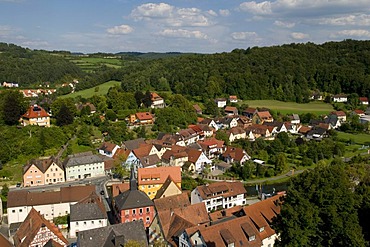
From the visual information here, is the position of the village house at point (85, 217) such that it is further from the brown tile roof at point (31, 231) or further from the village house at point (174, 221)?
the village house at point (174, 221)

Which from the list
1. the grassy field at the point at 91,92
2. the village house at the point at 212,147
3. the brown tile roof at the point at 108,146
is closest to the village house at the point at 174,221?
the brown tile roof at the point at 108,146

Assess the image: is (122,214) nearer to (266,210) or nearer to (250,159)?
(266,210)

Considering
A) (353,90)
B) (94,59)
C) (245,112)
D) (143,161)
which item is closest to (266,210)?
(143,161)

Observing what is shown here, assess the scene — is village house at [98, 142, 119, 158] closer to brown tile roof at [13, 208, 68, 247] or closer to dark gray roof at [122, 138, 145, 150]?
dark gray roof at [122, 138, 145, 150]

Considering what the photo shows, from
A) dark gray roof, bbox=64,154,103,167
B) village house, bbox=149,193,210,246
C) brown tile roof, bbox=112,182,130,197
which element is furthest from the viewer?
dark gray roof, bbox=64,154,103,167

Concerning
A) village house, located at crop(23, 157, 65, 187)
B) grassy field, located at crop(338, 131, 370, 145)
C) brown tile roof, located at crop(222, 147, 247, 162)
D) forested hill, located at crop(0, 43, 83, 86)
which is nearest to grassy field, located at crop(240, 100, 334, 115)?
grassy field, located at crop(338, 131, 370, 145)
